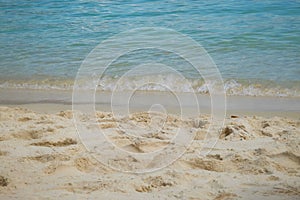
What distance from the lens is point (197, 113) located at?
462 cm

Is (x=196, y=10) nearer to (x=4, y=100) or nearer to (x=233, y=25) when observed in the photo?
(x=233, y=25)

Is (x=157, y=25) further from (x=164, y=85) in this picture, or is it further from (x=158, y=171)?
(x=158, y=171)

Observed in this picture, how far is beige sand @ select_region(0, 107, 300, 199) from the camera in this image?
2525mm

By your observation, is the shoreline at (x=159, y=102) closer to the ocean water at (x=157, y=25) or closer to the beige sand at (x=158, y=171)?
the ocean water at (x=157, y=25)

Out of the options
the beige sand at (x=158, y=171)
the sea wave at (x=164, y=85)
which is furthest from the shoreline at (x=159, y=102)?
the beige sand at (x=158, y=171)

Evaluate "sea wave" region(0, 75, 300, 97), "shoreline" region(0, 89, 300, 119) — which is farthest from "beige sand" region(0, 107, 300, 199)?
"sea wave" region(0, 75, 300, 97)

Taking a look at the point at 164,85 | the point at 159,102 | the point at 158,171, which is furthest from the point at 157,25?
the point at 158,171

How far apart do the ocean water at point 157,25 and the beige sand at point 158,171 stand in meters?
1.97

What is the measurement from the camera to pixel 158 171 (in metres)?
2.87

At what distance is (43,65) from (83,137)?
3.72 metres

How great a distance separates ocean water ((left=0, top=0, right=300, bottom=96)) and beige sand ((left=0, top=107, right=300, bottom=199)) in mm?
1975

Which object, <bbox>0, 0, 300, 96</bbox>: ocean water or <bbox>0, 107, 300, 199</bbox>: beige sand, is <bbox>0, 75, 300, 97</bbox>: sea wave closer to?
<bbox>0, 0, 300, 96</bbox>: ocean water

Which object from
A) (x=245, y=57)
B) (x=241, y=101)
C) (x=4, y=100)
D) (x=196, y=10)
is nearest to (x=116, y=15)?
(x=196, y=10)

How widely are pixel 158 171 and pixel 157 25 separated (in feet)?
21.8
